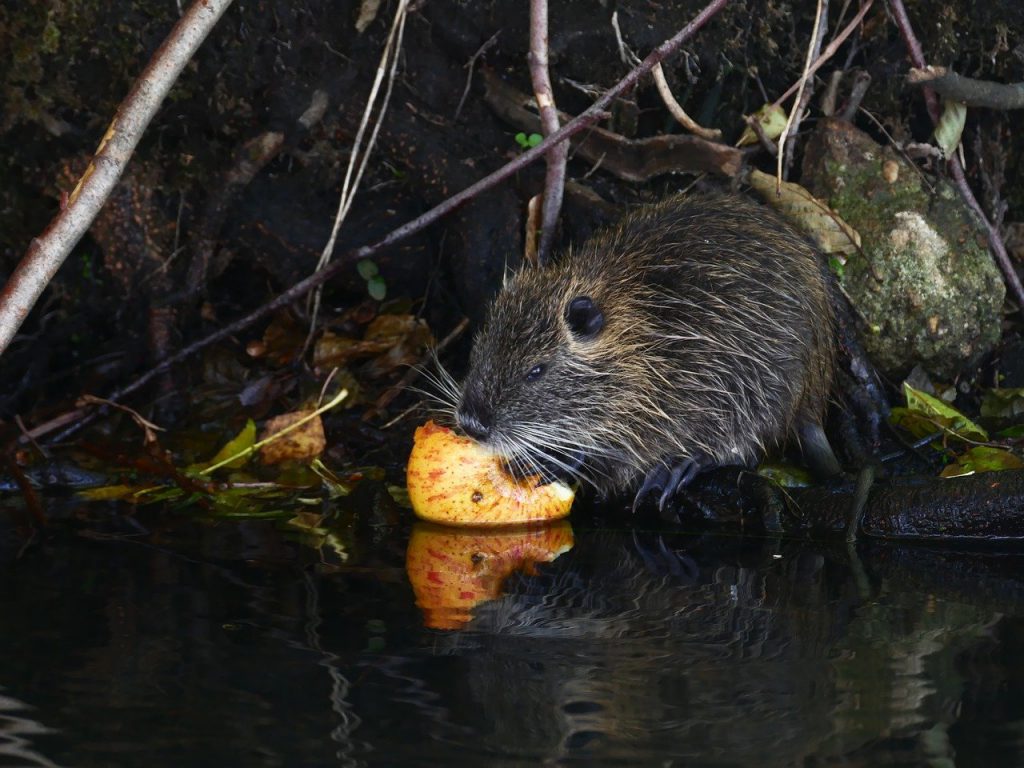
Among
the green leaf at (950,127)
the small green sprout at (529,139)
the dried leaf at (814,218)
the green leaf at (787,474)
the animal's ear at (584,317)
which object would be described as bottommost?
the green leaf at (787,474)

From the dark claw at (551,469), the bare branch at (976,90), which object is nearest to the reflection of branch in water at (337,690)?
the dark claw at (551,469)

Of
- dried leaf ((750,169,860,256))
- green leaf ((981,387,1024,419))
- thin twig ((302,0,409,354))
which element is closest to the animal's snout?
thin twig ((302,0,409,354))

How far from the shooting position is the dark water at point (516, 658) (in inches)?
79.3

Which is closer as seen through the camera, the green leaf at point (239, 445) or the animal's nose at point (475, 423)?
the animal's nose at point (475, 423)

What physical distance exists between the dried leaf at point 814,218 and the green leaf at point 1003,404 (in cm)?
67

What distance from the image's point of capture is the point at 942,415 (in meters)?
3.80

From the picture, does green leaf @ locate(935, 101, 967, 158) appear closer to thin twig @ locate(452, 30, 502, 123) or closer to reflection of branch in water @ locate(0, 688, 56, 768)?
thin twig @ locate(452, 30, 502, 123)

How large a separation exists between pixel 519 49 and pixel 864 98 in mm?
1222

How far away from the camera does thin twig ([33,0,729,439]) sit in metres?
3.81

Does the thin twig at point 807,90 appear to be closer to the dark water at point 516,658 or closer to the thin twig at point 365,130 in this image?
the thin twig at point 365,130

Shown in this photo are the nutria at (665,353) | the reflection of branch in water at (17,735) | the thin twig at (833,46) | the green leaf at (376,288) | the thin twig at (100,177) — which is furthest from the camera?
the green leaf at (376,288)

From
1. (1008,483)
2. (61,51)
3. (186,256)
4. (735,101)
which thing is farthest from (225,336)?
(1008,483)

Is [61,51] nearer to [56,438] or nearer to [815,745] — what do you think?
[56,438]

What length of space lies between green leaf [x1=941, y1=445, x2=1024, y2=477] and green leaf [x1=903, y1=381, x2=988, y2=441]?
129 millimetres
